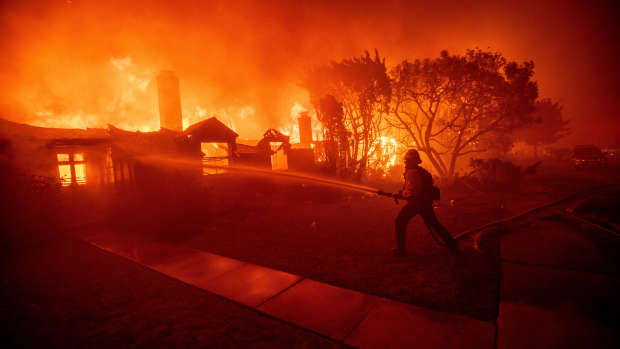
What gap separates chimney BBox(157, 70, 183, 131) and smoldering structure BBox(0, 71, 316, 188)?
7491mm

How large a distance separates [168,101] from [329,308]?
25259mm

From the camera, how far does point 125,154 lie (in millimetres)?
12117

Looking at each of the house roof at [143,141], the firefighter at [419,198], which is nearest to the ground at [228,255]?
the firefighter at [419,198]

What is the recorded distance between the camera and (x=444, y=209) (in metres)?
11.6

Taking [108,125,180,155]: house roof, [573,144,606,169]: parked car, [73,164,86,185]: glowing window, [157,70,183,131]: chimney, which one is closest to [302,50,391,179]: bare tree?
[108,125,180,155]: house roof

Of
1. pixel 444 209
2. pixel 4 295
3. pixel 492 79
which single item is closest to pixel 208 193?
pixel 4 295

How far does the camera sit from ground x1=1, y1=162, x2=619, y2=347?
3658mm

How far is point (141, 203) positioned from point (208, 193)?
298 cm

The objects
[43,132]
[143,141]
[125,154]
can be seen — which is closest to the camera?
[125,154]

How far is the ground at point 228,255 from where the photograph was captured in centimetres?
366

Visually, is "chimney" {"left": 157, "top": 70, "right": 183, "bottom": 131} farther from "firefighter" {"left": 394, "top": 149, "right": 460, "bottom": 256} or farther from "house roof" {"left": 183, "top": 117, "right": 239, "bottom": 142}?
"firefighter" {"left": 394, "top": 149, "right": 460, "bottom": 256}

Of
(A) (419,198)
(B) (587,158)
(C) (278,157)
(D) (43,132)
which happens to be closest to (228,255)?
(A) (419,198)

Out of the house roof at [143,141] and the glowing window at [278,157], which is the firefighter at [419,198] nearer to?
the house roof at [143,141]

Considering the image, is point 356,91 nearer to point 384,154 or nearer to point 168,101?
point 384,154
